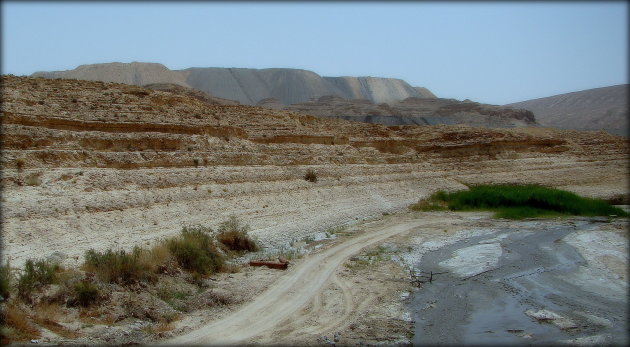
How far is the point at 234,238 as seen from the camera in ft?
58.5

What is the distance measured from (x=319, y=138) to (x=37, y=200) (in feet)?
67.9

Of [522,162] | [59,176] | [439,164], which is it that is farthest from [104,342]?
[522,162]

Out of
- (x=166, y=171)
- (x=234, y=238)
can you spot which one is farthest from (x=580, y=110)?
(x=234, y=238)

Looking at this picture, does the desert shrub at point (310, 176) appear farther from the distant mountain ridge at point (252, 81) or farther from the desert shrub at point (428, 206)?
the distant mountain ridge at point (252, 81)

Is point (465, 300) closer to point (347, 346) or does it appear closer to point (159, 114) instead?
point (347, 346)

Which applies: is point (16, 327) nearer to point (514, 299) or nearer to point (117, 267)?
point (117, 267)

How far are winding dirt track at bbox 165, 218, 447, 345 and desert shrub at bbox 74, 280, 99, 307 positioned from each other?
7.37 ft

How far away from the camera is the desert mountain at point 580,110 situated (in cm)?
6041

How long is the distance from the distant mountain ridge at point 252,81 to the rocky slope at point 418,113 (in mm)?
15732

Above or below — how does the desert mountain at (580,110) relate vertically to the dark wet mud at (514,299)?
above

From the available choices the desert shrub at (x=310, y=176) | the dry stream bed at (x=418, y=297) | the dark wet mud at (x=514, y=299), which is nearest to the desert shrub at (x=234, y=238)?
the dry stream bed at (x=418, y=297)

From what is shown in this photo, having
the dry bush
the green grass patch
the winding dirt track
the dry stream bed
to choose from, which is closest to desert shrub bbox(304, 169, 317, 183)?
the dry stream bed

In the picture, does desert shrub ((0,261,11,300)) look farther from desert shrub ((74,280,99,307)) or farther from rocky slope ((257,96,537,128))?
rocky slope ((257,96,537,128))

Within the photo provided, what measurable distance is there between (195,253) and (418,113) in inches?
2572
